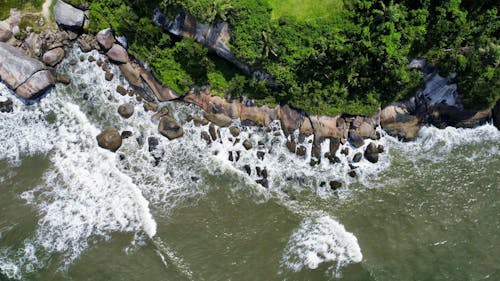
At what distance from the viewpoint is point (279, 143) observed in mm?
36031

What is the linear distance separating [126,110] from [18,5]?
1359 centimetres

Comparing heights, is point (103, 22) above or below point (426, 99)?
below

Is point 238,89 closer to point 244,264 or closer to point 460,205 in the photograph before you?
point 244,264

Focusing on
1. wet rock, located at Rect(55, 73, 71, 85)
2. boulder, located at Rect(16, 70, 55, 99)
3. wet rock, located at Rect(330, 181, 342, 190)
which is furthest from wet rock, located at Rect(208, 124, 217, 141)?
boulder, located at Rect(16, 70, 55, 99)

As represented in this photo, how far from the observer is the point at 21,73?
115 feet

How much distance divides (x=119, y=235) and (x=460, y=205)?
89.9 feet

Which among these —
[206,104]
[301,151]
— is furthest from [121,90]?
[301,151]

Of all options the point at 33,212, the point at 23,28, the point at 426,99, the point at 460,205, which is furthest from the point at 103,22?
the point at 460,205

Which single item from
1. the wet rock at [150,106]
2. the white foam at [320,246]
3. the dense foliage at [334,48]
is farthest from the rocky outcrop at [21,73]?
the white foam at [320,246]

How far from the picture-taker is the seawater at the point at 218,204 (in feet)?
103

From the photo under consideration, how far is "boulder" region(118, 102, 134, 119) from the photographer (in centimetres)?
3612

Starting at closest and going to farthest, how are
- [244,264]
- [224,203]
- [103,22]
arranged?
[244,264] → [224,203] → [103,22]

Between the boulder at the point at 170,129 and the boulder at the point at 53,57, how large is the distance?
36.0 ft

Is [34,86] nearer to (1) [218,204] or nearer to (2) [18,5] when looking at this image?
(2) [18,5]
